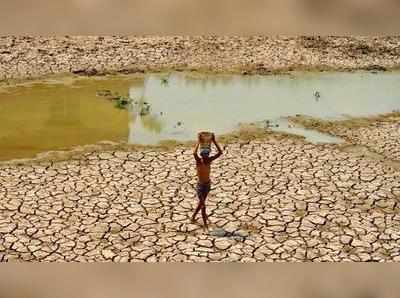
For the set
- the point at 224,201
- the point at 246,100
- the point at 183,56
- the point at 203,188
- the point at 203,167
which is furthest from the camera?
the point at 183,56

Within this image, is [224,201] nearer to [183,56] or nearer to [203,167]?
[203,167]

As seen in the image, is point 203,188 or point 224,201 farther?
point 224,201

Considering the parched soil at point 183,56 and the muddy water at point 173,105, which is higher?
the parched soil at point 183,56

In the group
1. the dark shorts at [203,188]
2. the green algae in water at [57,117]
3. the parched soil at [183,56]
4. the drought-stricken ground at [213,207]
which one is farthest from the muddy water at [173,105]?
the dark shorts at [203,188]

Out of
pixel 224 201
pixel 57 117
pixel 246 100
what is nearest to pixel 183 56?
pixel 246 100

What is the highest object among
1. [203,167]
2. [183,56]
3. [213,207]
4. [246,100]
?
[183,56]

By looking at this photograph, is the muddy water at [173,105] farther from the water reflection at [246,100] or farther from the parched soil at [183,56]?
the parched soil at [183,56]

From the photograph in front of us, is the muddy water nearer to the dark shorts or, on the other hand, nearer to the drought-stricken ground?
the drought-stricken ground

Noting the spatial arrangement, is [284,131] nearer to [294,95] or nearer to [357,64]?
[294,95]
